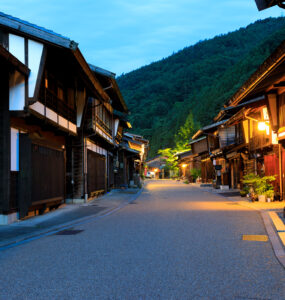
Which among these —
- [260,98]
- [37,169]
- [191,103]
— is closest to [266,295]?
[37,169]

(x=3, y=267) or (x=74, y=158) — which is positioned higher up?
(x=74, y=158)

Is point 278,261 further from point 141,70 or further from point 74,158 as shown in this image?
point 141,70

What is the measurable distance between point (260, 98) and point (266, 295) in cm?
1351

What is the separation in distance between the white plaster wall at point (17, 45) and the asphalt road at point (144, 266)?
6.59 metres

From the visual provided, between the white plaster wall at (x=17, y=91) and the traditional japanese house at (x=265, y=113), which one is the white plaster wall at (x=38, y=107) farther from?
the traditional japanese house at (x=265, y=113)

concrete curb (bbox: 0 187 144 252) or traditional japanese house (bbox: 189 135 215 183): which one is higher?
traditional japanese house (bbox: 189 135 215 183)

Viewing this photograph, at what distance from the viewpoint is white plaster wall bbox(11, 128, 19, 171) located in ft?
41.7

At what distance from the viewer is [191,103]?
398 ft

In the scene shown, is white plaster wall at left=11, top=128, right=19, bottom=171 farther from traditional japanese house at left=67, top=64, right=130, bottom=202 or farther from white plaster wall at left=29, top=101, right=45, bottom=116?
traditional japanese house at left=67, top=64, right=130, bottom=202

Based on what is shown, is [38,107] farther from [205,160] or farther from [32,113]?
[205,160]

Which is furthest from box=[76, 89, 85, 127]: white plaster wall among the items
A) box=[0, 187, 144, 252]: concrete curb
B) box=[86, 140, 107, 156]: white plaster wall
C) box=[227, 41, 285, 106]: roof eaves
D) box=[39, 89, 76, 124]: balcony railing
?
box=[227, 41, 285, 106]: roof eaves

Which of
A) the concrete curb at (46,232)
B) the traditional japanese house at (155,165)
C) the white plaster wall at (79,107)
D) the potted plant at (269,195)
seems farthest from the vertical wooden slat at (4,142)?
the traditional japanese house at (155,165)

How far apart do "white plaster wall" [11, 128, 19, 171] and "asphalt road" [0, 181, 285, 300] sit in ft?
12.6

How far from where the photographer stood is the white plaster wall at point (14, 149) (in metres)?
12.7
